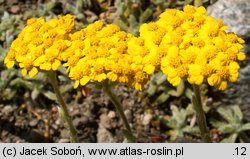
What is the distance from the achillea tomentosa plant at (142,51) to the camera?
110 inches

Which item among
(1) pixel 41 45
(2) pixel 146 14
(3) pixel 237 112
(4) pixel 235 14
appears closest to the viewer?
(1) pixel 41 45

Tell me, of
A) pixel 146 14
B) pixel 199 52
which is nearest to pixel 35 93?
pixel 146 14

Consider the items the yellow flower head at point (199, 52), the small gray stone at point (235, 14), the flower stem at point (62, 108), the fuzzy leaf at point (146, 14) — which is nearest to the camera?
the yellow flower head at point (199, 52)

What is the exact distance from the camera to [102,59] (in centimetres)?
291

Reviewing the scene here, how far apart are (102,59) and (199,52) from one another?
1.86ft

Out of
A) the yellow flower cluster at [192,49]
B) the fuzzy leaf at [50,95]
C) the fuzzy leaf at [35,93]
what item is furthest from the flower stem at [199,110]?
the fuzzy leaf at [35,93]

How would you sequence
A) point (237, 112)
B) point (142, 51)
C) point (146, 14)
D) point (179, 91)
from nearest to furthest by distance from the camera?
point (142, 51) < point (237, 112) < point (179, 91) < point (146, 14)

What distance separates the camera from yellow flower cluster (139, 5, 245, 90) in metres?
2.77

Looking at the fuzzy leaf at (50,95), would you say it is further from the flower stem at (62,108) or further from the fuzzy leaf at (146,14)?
the fuzzy leaf at (146,14)

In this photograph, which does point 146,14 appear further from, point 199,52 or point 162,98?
point 199,52

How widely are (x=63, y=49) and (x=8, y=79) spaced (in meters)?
1.52

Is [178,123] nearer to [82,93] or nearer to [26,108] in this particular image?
[82,93]

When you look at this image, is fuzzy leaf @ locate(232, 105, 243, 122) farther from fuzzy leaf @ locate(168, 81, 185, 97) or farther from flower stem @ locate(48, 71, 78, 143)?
flower stem @ locate(48, 71, 78, 143)

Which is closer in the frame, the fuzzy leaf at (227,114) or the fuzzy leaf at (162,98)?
the fuzzy leaf at (227,114)
